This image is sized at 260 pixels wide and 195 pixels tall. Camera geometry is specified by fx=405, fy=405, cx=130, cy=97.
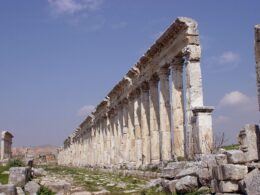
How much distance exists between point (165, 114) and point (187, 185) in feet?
40.3

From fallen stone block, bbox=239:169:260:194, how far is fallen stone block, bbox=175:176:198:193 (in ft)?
7.38

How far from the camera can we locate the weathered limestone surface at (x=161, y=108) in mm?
18641

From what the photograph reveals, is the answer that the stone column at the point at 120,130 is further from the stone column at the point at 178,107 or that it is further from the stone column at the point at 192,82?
the stone column at the point at 192,82

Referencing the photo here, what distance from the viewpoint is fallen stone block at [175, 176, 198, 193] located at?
35.7ft

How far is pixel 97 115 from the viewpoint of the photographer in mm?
45844

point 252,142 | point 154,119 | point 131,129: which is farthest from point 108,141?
point 252,142

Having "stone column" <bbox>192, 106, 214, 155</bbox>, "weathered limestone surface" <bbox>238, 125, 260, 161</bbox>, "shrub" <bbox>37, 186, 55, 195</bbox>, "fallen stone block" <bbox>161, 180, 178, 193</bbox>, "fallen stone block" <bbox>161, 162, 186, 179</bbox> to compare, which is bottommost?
"shrub" <bbox>37, 186, 55, 195</bbox>

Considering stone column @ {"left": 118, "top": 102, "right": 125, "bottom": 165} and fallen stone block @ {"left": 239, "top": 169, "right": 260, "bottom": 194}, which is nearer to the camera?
fallen stone block @ {"left": 239, "top": 169, "right": 260, "bottom": 194}

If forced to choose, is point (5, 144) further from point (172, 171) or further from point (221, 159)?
point (221, 159)

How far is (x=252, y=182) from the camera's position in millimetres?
8430

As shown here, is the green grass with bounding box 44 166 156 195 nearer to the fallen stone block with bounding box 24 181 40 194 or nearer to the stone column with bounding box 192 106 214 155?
the fallen stone block with bounding box 24 181 40 194

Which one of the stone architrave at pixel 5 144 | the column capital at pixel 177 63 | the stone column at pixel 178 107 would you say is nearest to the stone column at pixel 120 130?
the stone column at pixel 178 107

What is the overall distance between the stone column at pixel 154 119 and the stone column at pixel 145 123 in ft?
4.50

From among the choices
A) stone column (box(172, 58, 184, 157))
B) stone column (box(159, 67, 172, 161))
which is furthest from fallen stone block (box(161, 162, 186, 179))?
stone column (box(159, 67, 172, 161))
